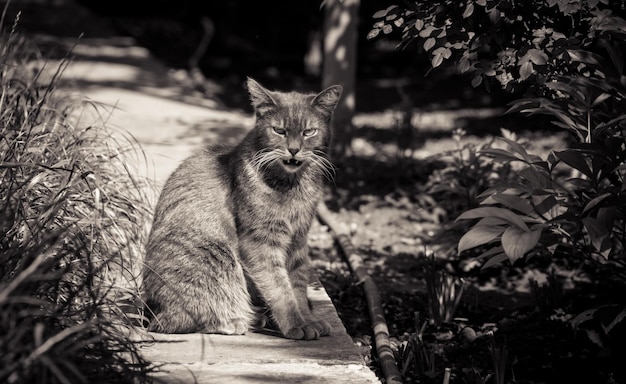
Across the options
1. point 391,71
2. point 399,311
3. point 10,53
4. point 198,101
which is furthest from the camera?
point 391,71

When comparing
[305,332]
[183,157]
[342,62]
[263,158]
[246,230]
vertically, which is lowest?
[305,332]

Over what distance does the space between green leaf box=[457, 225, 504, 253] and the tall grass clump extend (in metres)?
1.24

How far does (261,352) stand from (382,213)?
3312 mm

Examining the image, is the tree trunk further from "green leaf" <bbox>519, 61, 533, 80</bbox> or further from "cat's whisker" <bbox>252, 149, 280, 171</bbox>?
"green leaf" <bbox>519, 61, 533, 80</bbox>

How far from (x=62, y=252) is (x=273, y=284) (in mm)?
1020

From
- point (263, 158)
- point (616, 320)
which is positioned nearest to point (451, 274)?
point (263, 158)

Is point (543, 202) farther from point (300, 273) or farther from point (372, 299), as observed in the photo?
point (372, 299)

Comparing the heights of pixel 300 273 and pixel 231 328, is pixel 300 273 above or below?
above

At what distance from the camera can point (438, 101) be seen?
12.3m

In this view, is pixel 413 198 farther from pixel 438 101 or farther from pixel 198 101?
pixel 438 101

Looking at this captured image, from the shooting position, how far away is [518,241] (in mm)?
2814

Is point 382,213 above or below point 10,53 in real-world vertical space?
below

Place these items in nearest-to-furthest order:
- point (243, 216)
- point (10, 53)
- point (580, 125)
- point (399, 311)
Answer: point (580, 125) → point (243, 216) → point (399, 311) → point (10, 53)

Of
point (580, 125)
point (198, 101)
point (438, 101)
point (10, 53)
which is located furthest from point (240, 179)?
point (438, 101)
